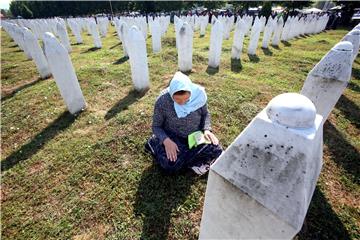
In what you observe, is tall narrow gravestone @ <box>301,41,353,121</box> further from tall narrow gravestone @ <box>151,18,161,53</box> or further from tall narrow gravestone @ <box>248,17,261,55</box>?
tall narrow gravestone @ <box>151,18,161,53</box>

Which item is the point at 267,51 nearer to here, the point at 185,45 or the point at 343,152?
the point at 185,45

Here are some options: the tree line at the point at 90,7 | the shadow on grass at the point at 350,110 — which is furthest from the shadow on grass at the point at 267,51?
the tree line at the point at 90,7

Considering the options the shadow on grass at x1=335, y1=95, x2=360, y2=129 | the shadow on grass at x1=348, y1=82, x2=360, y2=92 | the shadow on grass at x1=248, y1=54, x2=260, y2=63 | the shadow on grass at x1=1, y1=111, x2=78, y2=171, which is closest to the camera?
the shadow on grass at x1=1, y1=111, x2=78, y2=171

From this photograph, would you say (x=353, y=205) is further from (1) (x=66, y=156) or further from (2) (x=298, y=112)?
(1) (x=66, y=156)

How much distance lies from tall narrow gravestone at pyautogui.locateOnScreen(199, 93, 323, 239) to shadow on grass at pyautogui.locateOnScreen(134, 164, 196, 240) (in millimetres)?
1626

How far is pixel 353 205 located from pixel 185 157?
2.42 m

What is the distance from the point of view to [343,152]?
3801 mm

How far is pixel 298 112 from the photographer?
0.98m

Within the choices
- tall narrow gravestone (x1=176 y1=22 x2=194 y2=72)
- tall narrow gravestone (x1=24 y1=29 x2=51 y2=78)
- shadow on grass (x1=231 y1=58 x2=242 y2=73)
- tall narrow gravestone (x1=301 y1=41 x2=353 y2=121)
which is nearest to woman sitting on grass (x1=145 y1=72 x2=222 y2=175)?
tall narrow gravestone (x1=301 y1=41 x2=353 y2=121)

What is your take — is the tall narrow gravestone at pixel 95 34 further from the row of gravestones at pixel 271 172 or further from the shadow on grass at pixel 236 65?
the row of gravestones at pixel 271 172

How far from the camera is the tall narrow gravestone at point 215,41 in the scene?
23.4ft

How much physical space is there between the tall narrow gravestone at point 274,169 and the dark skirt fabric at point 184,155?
69.6 inches

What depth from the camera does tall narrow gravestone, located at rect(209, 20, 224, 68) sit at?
7.12 metres

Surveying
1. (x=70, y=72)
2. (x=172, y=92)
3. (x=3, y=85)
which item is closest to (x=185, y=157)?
A: (x=172, y=92)
